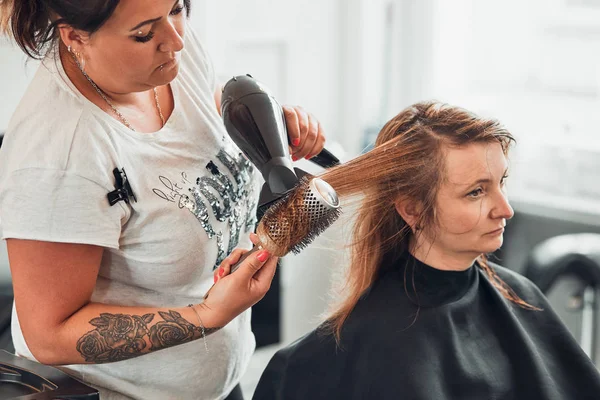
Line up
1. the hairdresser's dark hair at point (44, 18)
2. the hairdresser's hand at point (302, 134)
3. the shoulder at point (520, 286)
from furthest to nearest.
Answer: the shoulder at point (520, 286)
the hairdresser's hand at point (302, 134)
the hairdresser's dark hair at point (44, 18)

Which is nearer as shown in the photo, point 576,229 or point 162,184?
point 162,184

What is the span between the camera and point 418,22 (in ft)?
9.65

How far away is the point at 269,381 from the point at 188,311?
0.45 m

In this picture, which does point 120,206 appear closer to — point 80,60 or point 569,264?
point 80,60

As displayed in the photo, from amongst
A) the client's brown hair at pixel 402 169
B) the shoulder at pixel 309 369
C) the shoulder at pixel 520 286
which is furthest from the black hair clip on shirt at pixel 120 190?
the shoulder at pixel 520 286

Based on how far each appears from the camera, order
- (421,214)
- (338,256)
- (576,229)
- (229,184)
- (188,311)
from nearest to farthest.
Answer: (188,311) → (229,184) → (421,214) → (338,256) → (576,229)

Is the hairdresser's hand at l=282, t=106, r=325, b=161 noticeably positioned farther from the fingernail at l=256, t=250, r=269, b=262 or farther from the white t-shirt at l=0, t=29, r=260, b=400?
the fingernail at l=256, t=250, r=269, b=262

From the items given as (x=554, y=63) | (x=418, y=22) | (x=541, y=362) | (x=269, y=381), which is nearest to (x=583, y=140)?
(x=554, y=63)

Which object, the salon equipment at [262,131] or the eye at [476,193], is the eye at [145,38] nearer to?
the salon equipment at [262,131]

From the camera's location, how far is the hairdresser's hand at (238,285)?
114 cm

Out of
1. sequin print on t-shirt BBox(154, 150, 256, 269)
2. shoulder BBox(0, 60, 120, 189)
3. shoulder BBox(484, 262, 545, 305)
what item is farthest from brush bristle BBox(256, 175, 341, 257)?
shoulder BBox(484, 262, 545, 305)

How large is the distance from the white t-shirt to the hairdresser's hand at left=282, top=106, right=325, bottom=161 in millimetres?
100

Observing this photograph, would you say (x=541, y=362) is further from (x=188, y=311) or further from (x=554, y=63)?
(x=554, y=63)

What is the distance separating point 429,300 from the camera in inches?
60.4
